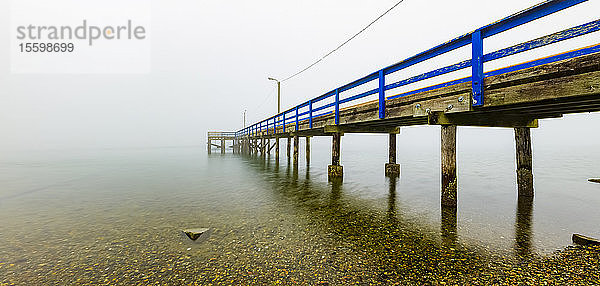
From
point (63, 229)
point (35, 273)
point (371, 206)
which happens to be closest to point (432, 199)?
point (371, 206)

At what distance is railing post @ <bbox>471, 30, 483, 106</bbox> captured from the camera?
4.42 metres

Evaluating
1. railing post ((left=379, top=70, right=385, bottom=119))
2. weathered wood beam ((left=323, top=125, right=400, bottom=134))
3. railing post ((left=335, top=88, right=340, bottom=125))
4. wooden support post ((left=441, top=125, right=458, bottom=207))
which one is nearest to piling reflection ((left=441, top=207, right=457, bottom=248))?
wooden support post ((left=441, top=125, right=458, bottom=207))

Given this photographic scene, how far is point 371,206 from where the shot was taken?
6.62 meters

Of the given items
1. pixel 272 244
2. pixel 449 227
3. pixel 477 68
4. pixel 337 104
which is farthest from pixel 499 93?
pixel 337 104

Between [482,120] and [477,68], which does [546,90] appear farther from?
[482,120]

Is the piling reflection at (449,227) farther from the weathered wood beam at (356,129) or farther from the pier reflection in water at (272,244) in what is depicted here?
the weathered wood beam at (356,129)

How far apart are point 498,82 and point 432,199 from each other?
13.9 feet

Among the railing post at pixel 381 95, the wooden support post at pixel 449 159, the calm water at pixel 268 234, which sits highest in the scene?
the railing post at pixel 381 95

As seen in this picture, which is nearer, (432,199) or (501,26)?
(501,26)

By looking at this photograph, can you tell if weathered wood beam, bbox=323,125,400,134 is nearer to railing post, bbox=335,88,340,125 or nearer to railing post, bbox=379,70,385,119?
railing post, bbox=335,88,340,125

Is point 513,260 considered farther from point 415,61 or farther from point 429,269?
point 415,61

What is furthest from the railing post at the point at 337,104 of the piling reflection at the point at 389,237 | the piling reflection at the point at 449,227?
the piling reflection at the point at 449,227

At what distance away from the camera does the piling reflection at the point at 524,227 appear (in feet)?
12.1

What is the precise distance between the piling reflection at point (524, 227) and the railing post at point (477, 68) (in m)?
2.31
